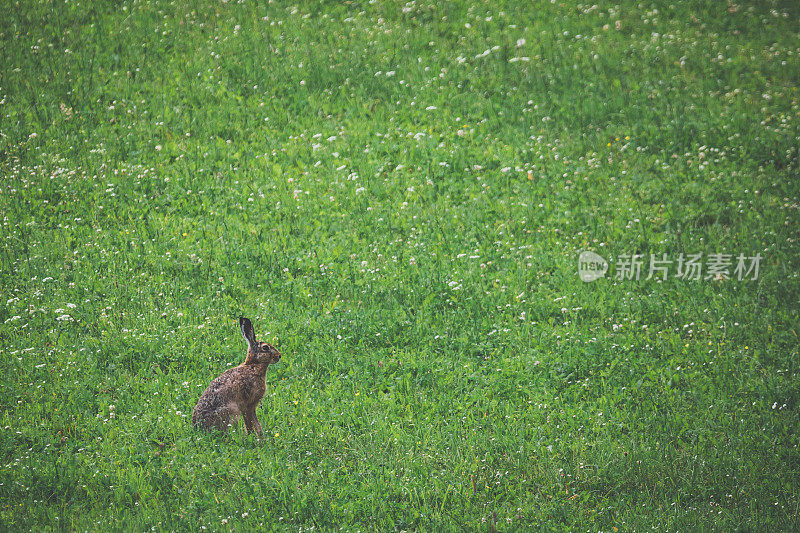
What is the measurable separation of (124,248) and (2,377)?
9.59 feet

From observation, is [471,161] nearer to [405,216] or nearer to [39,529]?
[405,216]

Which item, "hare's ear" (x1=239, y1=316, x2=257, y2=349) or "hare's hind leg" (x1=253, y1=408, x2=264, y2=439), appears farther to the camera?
"hare's hind leg" (x1=253, y1=408, x2=264, y2=439)

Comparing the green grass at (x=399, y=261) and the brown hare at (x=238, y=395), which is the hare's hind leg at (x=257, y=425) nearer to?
the brown hare at (x=238, y=395)

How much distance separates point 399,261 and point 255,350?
372 centimetres

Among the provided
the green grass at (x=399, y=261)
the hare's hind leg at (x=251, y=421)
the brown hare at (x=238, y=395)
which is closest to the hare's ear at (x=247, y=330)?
the brown hare at (x=238, y=395)

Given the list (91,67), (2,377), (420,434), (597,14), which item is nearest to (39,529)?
(2,377)

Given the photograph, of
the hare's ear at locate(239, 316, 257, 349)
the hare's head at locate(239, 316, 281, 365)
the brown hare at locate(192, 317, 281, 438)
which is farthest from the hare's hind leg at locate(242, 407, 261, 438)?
the hare's ear at locate(239, 316, 257, 349)

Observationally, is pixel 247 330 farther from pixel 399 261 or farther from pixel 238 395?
pixel 399 261

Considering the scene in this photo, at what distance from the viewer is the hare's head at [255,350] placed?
723 centimetres

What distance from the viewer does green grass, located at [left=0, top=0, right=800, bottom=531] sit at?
7051 mm

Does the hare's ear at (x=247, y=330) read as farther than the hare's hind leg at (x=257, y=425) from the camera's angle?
No

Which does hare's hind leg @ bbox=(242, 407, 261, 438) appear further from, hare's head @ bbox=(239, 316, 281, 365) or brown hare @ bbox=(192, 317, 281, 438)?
hare's head @ bbox=(239, 316, 281, 365)

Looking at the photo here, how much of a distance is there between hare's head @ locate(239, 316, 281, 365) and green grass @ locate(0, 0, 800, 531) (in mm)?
614

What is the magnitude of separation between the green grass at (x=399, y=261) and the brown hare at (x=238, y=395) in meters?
0.20
